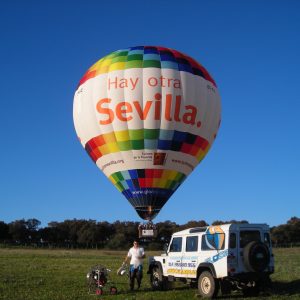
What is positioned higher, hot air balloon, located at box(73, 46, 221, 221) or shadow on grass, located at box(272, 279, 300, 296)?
hot air balloon, located at box(73, 46, 221, 221)

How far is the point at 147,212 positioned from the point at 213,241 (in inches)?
388

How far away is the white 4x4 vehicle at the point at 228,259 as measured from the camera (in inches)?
591

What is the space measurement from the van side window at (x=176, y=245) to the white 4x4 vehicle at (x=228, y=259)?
0.66 m

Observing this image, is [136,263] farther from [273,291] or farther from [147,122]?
[147,122]

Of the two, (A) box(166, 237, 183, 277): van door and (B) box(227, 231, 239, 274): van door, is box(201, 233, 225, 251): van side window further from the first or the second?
(A) box(166, 237, 183, 277): van door

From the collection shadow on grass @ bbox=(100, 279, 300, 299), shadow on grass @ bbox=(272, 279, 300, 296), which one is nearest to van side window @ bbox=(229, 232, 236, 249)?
shadow on grass @ bbox=(100, 279, 300, 299)

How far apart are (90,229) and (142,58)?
111 meters

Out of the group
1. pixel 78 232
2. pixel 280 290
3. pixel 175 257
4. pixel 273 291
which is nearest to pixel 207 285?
pixel 175 257

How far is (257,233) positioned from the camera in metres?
15.8

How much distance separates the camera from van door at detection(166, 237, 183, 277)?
1756 centimetres

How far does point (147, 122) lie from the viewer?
25.2 m

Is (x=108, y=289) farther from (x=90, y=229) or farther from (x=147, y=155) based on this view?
(x=90, y=229)

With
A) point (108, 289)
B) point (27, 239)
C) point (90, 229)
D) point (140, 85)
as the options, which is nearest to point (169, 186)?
point (140, 85)

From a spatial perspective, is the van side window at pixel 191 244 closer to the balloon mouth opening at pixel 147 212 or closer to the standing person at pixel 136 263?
the standing person at pixel 136 263
